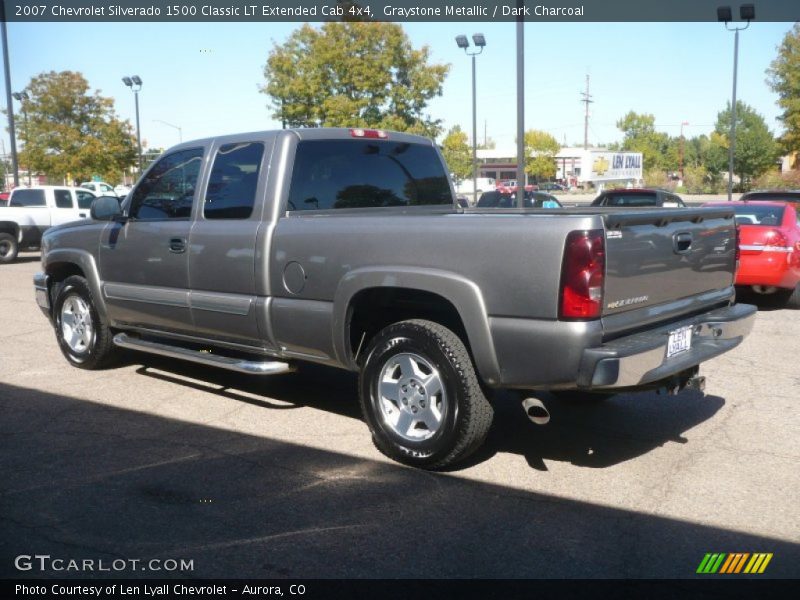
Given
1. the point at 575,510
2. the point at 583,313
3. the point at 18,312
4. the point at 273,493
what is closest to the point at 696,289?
the point at 583,313

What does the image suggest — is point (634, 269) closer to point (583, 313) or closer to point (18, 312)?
point (583, 313)

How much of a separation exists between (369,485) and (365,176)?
2.35 meters

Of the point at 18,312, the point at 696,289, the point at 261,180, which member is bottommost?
the point at 18,312

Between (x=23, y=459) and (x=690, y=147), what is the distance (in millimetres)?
A: 114467

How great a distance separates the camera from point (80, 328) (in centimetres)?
706

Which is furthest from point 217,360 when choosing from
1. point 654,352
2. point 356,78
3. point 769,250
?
point 356,78

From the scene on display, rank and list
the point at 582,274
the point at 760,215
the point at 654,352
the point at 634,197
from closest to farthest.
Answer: the point at 582,274, the point at 654,352, the point at 760,215, the point at 634,197

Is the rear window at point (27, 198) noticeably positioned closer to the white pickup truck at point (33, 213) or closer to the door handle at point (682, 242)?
the white pickup truck at point (33, 213)

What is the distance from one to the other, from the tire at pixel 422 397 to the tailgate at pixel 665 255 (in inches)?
34.0

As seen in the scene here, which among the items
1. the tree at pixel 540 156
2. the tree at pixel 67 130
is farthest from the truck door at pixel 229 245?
the tree at pixel 540 156

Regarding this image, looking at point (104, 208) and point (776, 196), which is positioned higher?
point (104, 208)

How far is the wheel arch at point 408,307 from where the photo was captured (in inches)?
160

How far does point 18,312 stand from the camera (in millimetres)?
10836

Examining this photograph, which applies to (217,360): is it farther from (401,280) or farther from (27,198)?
(27,198)
